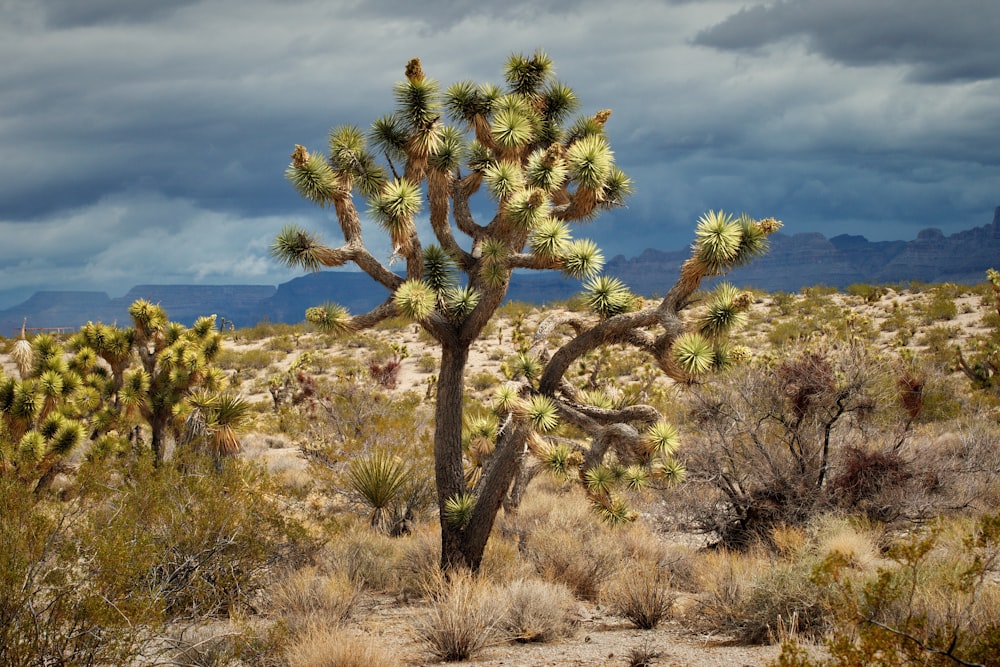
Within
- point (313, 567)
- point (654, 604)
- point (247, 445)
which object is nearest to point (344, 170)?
point (313, 567)

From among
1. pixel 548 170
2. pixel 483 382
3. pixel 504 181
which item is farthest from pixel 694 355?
pixel 483 382

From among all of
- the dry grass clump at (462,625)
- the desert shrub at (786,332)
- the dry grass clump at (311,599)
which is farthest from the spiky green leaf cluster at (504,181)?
the desert shrub at (786,332)

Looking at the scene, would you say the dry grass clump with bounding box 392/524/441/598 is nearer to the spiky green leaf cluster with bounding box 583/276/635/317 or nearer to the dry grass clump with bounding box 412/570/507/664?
the dry grass clump with bounding box 412/570/507/664

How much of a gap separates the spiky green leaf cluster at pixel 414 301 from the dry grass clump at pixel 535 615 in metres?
3.19

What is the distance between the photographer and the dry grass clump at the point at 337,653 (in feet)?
21.8

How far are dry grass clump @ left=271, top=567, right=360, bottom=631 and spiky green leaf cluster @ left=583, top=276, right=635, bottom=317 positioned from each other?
4396 millimetres

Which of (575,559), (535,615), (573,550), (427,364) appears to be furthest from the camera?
(427,364)

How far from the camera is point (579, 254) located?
9.66m

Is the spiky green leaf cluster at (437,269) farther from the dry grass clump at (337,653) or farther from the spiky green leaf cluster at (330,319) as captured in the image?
the dry grass clump at (337,653)

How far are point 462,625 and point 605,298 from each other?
4.23 metres

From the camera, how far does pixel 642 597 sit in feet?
28.8

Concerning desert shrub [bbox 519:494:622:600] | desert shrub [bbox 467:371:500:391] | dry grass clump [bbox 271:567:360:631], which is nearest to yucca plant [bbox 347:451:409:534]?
desert shrub [bbox 519:494:622:600]

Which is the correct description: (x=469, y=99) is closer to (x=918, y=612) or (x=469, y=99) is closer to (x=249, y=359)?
(x=918, y=612)

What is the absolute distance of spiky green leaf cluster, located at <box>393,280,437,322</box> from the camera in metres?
9.31
